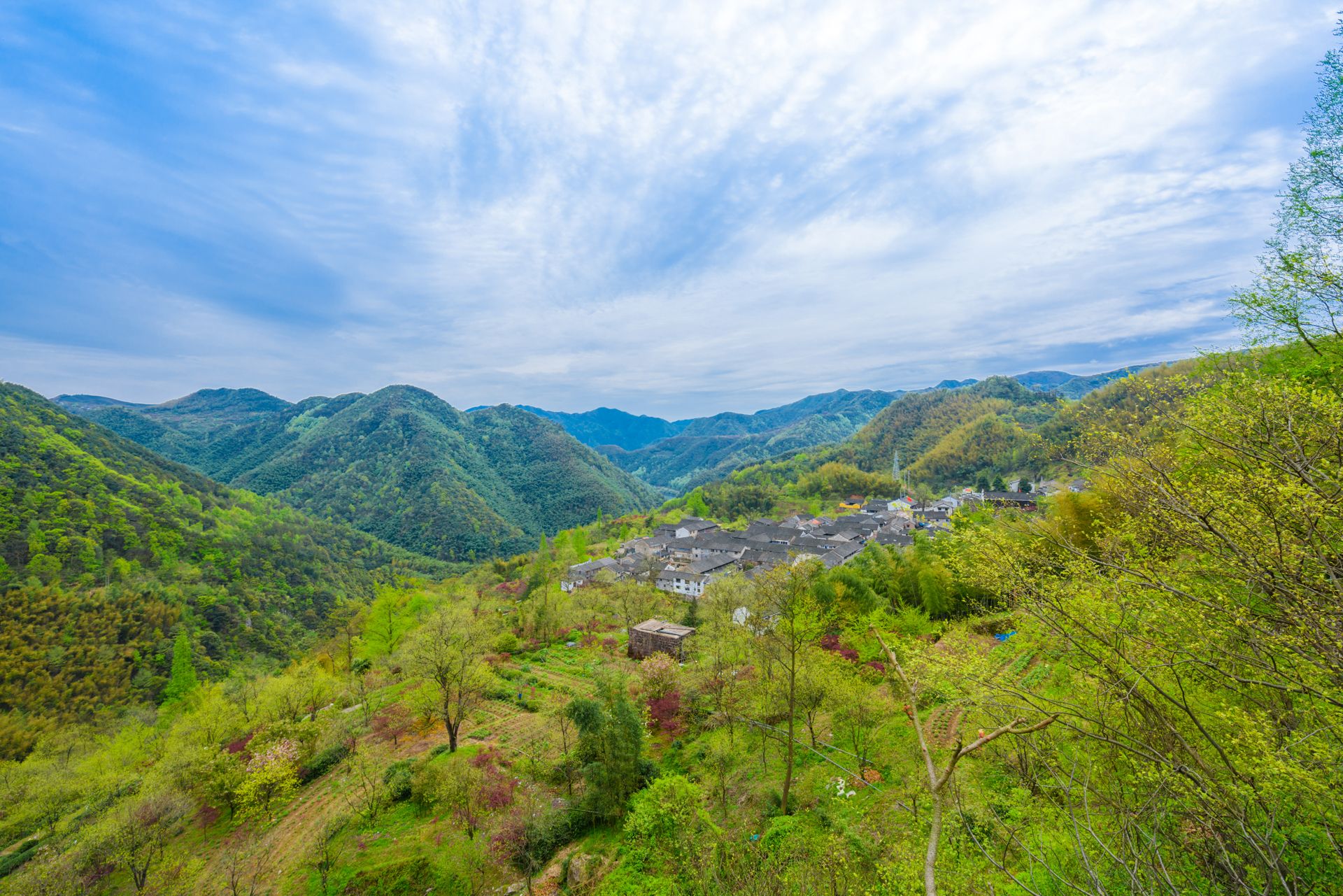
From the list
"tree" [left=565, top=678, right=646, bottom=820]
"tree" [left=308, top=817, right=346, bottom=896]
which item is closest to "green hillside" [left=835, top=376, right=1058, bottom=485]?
"tree" [left=565, top=678, right=646, bottom=820]

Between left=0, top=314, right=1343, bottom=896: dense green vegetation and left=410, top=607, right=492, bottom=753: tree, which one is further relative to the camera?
left=410, top=607, right=492, bottom=753: tree

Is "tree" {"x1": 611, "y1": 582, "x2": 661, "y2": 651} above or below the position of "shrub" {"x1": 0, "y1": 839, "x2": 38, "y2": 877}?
above

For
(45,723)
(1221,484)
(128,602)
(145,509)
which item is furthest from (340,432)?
(1221,484)

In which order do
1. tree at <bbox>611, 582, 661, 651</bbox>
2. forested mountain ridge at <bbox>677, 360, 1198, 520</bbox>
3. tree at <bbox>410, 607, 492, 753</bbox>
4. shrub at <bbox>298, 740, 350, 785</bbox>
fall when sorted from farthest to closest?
1. forested mountain ridge at <bbox>677, 360, 1198, 520</bbox>
2. tree at <bbox>611, 582, 661, 651</bbox>
3. tree at <bbox>410, 607, 492, 753</bbox>
4. shrub at <bbox>298, 740, 350, 785</bbox>

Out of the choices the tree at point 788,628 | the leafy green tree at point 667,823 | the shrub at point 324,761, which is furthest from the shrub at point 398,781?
the tree at point 788,628

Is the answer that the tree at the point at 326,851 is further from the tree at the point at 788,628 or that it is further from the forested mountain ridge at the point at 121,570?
the forested mountain ridge at the point at 121,570

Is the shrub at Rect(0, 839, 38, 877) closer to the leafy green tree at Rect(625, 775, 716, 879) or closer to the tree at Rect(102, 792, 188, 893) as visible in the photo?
the tree at Rect(102, 792, 188, 893)

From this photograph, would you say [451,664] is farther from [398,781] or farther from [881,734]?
[881,734]
